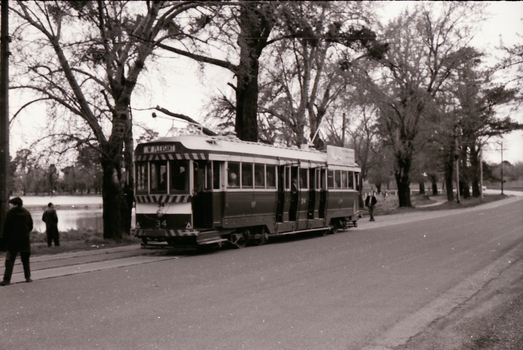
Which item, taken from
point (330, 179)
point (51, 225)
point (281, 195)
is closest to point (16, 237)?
point (51, 225)

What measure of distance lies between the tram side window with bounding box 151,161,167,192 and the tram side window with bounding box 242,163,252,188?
114 inches

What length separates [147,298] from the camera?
995 centimetres

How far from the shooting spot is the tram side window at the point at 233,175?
60.5ft

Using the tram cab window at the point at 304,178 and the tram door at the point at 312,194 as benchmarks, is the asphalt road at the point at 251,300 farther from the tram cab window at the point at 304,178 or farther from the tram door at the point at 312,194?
the tram door at the point at 312,194

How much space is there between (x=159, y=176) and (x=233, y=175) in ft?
7.98

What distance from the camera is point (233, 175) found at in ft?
61.3

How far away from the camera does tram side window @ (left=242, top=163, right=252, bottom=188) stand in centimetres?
1925

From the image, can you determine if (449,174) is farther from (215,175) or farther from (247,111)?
(215,175)

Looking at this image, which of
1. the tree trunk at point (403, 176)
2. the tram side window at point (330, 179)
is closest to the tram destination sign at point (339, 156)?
the tram side window at point (330, 179)

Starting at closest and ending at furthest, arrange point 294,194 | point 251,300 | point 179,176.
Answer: point 251,300, point 179,176, point 294,194

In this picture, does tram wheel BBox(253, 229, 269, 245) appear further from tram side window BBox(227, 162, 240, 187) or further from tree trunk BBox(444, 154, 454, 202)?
tree trunk BBox(444, 154, 454, 202)

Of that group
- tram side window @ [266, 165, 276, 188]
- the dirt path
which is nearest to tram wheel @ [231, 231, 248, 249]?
tram side window @ [266, 165, 276, 188]

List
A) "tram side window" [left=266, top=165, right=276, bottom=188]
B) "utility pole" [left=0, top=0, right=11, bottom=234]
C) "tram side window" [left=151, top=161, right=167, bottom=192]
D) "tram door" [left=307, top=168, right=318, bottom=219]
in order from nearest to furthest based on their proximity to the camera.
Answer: "tram side window" [left=151, top=161, right=167, bottom=192]
"utility pole" [left=0, top=0, right=11, bottom=234]
"tram side window" [left=266, top=165, right=276, bottom=188]
"tram door" [left=307, top=168, right=318, bottom=219]

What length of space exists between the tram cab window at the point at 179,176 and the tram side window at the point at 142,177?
0.89 m
